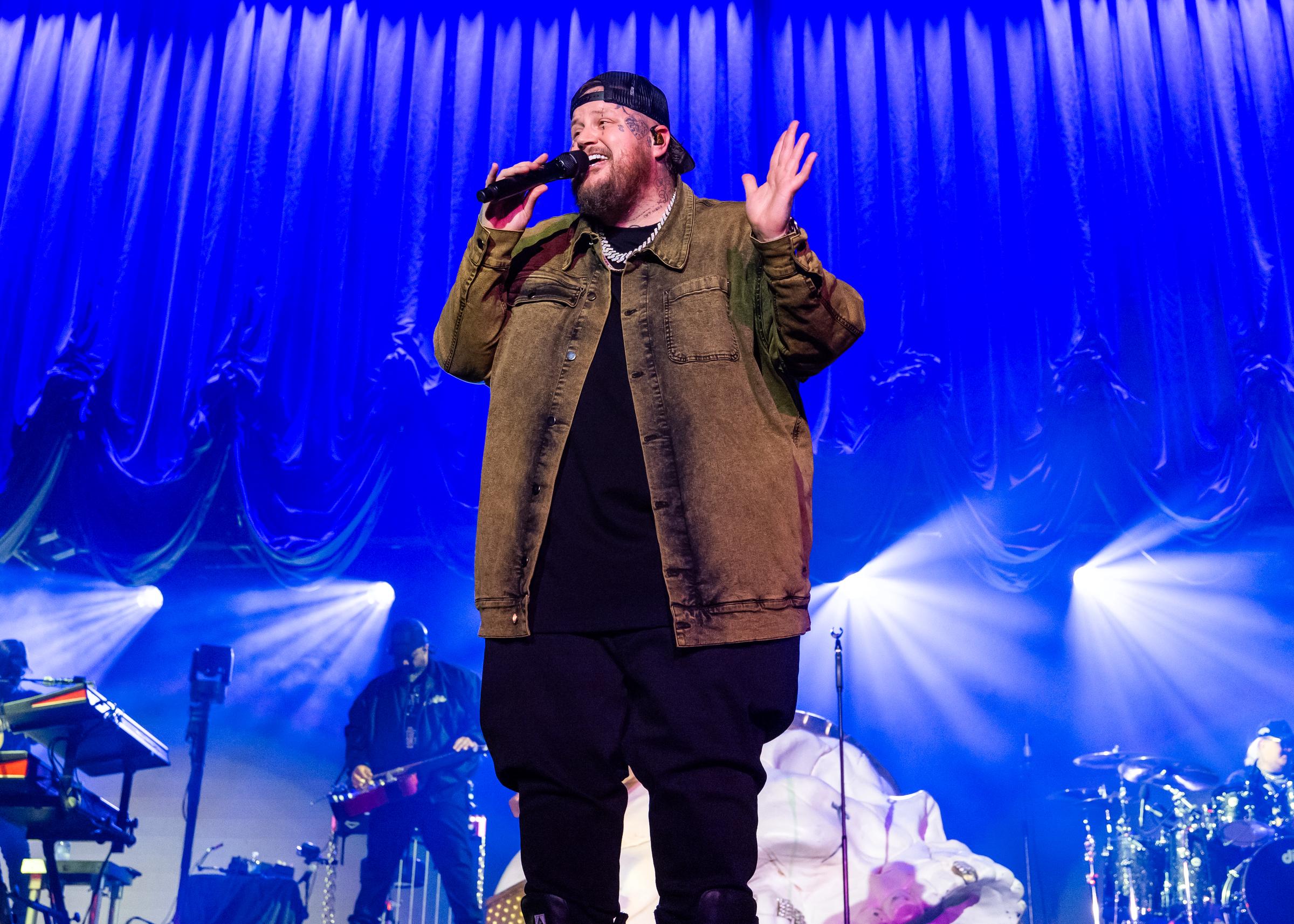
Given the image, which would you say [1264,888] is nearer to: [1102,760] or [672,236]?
[1102,760]

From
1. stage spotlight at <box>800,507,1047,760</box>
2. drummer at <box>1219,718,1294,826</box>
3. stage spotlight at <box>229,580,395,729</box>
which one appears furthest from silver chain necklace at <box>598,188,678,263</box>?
drummer at <box>1219,718,1294,826</box>

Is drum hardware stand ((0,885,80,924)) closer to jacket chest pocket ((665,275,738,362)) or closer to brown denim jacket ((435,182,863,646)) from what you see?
brown denim jacket ((435,182,863,646))

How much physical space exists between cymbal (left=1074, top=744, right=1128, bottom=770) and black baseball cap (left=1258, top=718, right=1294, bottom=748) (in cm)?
56

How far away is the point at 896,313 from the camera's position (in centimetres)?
400

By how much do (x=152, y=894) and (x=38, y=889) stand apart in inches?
14.7

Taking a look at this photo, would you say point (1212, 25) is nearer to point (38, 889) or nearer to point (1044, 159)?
point (1044, 159)

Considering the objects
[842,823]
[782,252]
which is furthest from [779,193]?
[842,823]

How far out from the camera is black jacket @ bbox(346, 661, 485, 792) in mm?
3664

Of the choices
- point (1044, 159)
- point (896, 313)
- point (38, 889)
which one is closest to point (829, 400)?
point (896, 313)

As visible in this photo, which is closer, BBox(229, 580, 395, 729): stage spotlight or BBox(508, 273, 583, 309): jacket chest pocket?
BBox(508, 273, 583, 309): jacket chest pocket

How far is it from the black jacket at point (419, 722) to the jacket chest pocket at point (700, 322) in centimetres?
282

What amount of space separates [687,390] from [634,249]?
27cm

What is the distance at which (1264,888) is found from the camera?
10.4 ft

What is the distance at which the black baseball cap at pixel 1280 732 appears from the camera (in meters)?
3.51
